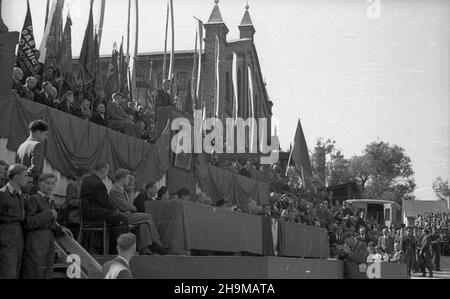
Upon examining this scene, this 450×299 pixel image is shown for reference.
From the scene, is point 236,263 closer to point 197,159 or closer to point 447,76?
point 447,76

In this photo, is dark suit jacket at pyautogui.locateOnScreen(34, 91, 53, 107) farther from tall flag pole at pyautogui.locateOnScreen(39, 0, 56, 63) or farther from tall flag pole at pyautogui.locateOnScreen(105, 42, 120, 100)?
tall flag pole at pyautogui.locateOnScreen(105, 42, 120, 100)

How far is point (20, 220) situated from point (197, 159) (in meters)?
6.89

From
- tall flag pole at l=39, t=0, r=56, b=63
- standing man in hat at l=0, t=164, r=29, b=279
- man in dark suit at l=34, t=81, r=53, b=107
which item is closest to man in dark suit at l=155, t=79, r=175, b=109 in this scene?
tall flag pole at l=39, t=0, r=56, b=63

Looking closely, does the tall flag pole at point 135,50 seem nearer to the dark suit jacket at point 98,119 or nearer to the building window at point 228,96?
the building window at point 228,96

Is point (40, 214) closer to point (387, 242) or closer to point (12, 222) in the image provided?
point (12, 222)

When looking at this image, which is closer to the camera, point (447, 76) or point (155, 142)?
point (447, 76)

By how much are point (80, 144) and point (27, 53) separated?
2099 millimetres

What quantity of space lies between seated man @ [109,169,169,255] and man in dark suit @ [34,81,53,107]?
6.23 ft

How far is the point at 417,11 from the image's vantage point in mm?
9617

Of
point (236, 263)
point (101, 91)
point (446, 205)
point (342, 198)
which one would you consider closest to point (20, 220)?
point (236, 263)

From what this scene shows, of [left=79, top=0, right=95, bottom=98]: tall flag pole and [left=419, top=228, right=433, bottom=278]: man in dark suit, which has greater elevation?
[left=79, top=0, right=95, bottom=98]: tall flag pole

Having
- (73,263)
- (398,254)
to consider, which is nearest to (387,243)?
(398,254)

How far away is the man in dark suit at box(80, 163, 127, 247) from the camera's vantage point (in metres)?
8.50

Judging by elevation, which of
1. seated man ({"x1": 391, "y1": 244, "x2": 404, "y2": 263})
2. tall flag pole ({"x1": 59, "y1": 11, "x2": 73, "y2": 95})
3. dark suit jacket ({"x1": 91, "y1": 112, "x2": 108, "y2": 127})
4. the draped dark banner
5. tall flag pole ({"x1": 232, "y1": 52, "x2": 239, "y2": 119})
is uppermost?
tall flag pole ({"x1": 232, "y1": 52, "x2": 239, "y2": 119})
